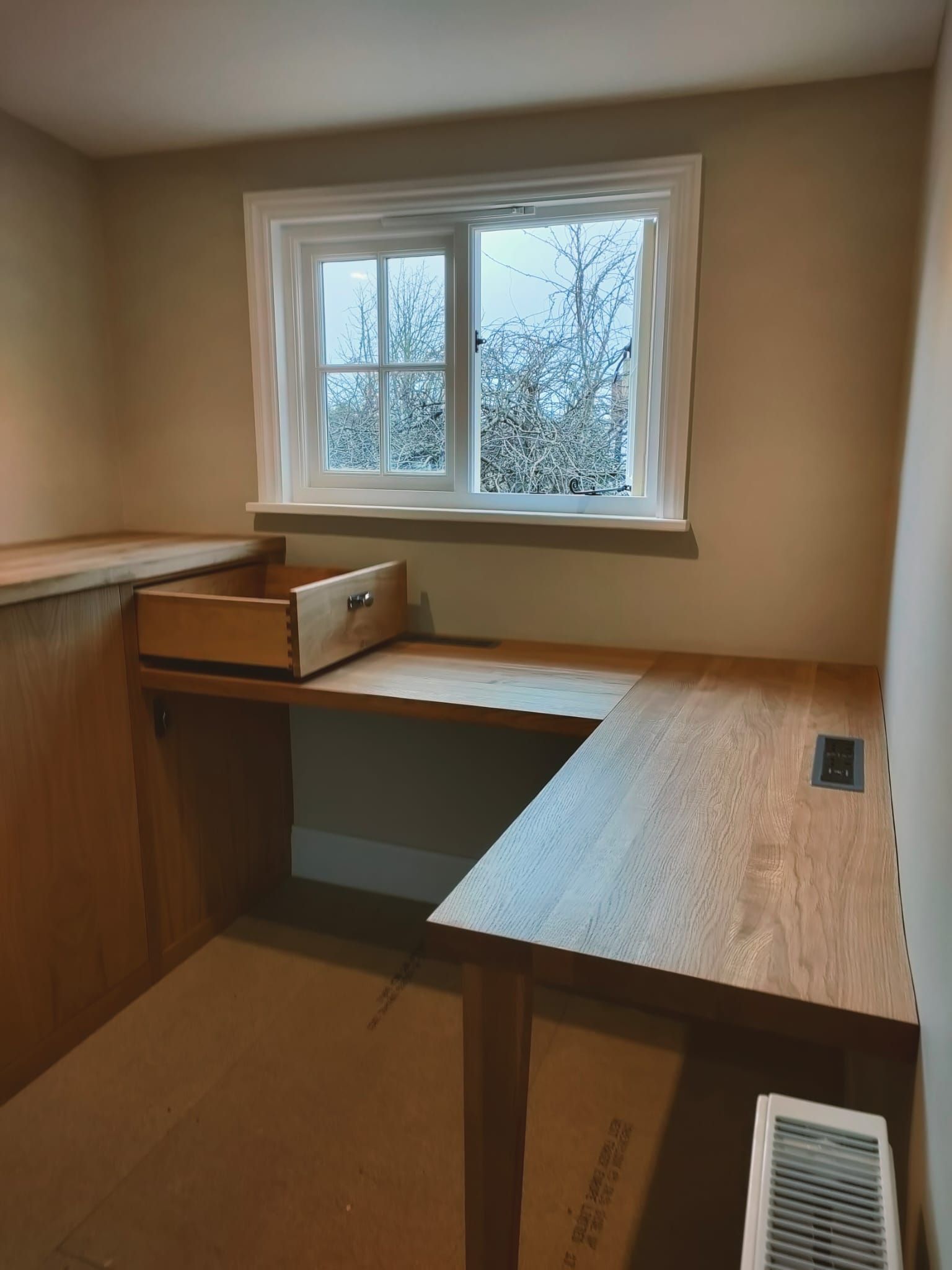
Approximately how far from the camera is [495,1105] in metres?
1.04

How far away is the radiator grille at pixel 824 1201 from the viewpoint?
2.24 feet

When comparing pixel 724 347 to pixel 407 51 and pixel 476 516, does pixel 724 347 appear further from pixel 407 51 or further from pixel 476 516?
pixel 407 51

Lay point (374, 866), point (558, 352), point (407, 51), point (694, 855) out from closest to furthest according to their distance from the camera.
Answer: point (694, 855) → point (407, 51) → point (558, 352) → point (374, 866)

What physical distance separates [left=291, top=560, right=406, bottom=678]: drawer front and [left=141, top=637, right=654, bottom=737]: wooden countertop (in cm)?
4

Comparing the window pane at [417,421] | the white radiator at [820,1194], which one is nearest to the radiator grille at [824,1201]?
the white radiator at [820,1194]

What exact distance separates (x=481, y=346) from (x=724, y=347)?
A: 0.63 m

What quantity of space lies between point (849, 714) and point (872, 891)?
701 mm

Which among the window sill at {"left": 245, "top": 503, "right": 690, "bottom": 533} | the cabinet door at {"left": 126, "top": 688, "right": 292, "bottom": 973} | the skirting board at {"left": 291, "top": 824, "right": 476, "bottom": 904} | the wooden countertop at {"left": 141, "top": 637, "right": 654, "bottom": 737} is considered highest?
the window sill at {"left": 245, "top": 503, "right": 690, "bottom": 533}

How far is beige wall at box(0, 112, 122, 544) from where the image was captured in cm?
226

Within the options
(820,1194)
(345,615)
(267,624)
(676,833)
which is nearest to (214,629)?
(267,624)

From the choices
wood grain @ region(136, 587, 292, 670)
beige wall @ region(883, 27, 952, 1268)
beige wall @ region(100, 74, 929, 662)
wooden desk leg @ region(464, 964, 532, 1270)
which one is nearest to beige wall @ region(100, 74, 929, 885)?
beige wall @ region(100, 74, 929, 662)

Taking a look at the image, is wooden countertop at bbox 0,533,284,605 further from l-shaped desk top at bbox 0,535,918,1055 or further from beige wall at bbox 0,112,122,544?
beige wall at bbox 0,112,122,544

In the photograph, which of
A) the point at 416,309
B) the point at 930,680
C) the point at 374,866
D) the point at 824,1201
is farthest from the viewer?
the point at 374,866

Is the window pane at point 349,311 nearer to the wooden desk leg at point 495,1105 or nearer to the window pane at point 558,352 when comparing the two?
the window pane at point 558,352
